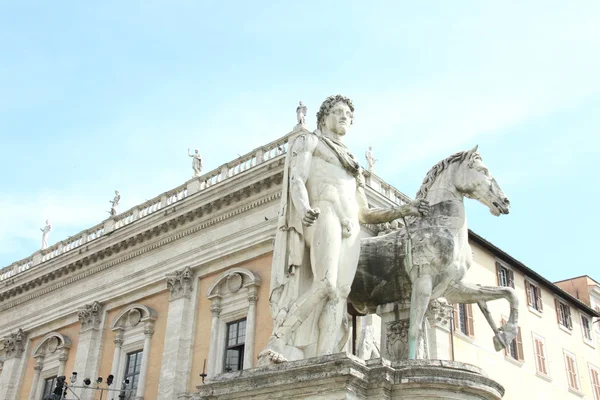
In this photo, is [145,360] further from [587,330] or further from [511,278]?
[587,330]

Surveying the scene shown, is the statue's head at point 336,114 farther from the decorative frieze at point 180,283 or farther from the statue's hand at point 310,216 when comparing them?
the decorative frieze at point 180,283

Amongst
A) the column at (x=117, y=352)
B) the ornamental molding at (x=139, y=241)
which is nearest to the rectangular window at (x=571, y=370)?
the ornamental molding at (x=139, y=241)

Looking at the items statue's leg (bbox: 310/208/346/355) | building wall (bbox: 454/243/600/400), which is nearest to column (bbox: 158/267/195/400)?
building wall (bbox: 454/243/600/400)

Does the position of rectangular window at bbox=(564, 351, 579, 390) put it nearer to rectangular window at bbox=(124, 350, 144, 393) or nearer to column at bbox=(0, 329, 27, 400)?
rectangular window at bbox=(124, 350, 144, 393)

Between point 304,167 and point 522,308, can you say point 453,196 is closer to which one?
point 304,167

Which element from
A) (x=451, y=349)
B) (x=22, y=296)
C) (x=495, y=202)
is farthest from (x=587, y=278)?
(x=495, y=202)

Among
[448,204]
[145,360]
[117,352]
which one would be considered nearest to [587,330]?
[145,360]

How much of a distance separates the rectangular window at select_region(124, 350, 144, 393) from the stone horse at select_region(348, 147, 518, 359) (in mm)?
22300

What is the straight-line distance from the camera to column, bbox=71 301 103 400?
30.1 metres

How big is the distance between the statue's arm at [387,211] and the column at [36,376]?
28043 mm

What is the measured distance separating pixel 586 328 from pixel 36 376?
25.3m

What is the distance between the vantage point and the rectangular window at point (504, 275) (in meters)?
32.0

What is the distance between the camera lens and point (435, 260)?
25.4 feet

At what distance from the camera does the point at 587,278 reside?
42.2 metres
